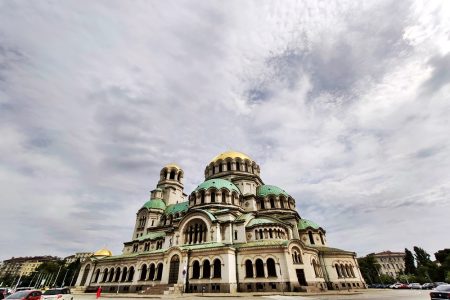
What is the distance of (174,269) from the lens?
29406 millimetres

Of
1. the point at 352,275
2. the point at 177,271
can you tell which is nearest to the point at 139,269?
the point at 177,271

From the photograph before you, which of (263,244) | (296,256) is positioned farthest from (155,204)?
(296,256)

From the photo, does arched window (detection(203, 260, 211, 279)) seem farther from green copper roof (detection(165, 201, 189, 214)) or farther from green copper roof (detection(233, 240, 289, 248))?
green copper roof (detection(165, 201, 189, 214))

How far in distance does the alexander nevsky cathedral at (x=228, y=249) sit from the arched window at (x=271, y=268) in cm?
10

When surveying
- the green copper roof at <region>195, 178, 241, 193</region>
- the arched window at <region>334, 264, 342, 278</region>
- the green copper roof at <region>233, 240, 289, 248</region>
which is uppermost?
the green copper roof at <region>195, 178, 241, 193</region>

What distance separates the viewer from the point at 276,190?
133 feet

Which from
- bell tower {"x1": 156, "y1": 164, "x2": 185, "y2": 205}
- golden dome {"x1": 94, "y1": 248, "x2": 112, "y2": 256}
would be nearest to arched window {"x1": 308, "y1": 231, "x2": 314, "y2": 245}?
bell tower {"x1": 156, "y1": 164, "x2": 185, "y2": 205}

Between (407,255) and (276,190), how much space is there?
208ft

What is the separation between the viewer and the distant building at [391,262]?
9244 cm

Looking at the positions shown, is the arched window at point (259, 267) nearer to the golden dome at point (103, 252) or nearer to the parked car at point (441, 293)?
the parked car at point (441, 293)

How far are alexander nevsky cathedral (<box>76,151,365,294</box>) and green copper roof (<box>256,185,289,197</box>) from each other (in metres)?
0.17

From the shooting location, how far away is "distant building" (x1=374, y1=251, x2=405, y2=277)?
92.4 m

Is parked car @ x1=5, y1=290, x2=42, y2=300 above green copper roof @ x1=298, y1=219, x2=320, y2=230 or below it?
below

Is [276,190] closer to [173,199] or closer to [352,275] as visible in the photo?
[352,275]
